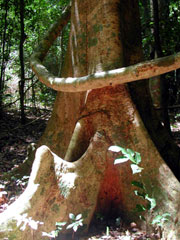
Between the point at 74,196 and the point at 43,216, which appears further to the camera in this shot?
the point at 74,196

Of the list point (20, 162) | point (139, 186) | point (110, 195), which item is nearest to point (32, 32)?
point (20, 162)

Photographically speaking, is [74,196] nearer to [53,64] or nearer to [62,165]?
[62,165]

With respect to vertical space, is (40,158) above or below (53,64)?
below

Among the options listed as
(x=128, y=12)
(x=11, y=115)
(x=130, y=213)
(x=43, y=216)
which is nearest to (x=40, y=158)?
(x=43, y=216)

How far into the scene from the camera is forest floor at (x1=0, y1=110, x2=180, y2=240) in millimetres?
2684

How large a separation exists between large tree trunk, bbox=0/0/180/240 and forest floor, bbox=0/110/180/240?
15 centimetres

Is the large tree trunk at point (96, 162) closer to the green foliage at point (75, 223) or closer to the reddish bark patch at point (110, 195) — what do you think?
the reddish bark patch at point (110, 195)

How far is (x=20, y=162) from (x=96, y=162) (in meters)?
2.60

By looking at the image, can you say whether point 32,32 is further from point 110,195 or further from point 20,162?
point 110,195

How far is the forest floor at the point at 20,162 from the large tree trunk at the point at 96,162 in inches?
5.8

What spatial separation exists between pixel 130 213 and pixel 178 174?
90cm

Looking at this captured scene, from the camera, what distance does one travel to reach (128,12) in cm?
375

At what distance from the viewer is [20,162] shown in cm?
506

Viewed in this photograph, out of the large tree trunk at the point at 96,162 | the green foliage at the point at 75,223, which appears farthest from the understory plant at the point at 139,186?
the green foliage at the point at 75,223
